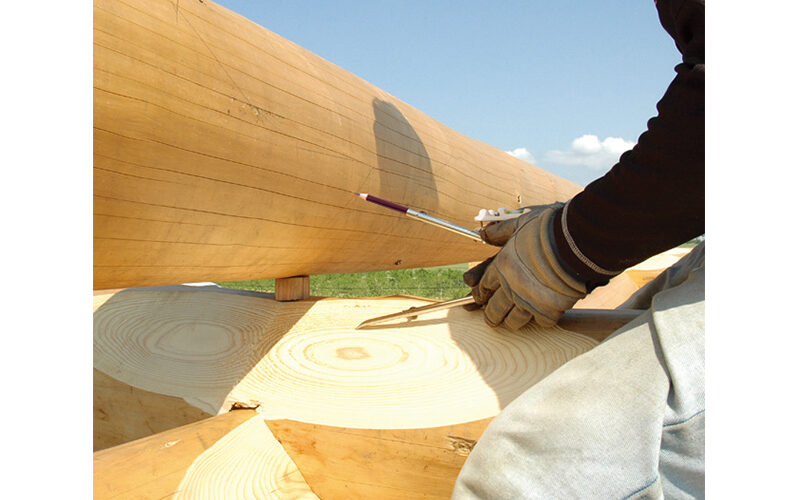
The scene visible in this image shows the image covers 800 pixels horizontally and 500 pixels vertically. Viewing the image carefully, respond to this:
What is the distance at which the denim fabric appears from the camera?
905 millimetres

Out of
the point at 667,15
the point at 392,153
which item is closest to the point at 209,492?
the point at 392,153

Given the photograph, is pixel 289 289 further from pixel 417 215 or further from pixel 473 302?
pixel 473 302

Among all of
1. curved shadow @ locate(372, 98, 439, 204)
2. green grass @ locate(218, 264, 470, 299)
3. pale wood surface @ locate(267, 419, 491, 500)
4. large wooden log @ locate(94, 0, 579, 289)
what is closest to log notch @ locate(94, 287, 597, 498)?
pale wood surface @ locate(267, 419, 491, 500)

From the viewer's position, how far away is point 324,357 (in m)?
1.59

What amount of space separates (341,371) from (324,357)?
10 cm

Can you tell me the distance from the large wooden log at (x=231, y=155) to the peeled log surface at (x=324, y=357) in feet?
0.73

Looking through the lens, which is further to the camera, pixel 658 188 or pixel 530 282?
pixel 530 282

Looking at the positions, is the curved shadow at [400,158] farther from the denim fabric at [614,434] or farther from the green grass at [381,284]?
the green grass at [381,284]

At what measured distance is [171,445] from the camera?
124cm

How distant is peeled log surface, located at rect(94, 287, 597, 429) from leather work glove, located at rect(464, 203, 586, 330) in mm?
90

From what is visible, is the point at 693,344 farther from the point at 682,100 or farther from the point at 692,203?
the point at 682,100

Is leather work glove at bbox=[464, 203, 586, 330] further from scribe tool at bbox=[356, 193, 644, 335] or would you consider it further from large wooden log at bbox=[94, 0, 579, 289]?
large wooden log at bbox=[94, 0, 579, 289]

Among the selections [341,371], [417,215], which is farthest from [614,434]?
[417,215]

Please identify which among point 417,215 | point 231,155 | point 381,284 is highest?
point 231,155
